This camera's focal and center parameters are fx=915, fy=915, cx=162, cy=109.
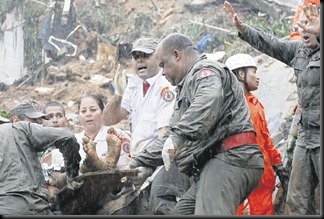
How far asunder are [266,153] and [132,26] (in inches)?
372

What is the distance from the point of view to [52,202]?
8.00 metres

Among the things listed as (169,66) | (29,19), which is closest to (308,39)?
(169,66)

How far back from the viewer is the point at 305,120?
7.96 meters

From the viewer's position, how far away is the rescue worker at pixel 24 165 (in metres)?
7.50

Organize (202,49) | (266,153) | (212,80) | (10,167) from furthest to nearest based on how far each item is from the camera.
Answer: (202,49)
(266,153)
(10,167)
(212,80)

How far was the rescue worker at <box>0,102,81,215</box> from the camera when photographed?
750 cm

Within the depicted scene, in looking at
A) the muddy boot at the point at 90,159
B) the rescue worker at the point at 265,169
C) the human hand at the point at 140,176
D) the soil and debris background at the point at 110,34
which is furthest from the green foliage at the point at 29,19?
the human hand at the point at 140,176

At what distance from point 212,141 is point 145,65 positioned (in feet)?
6.71

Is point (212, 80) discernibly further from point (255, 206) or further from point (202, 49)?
point (202, 49)

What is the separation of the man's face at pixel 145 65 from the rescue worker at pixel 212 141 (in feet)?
5.11

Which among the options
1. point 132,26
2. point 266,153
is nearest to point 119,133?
point 266,153

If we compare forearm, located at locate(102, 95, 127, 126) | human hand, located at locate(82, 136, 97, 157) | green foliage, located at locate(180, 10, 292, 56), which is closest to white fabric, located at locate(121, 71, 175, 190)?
forearm, located at locate(102, 95, 127, 126)

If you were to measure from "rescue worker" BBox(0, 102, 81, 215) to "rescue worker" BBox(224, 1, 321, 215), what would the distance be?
197 cm

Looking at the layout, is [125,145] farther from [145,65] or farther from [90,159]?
[90,159]
